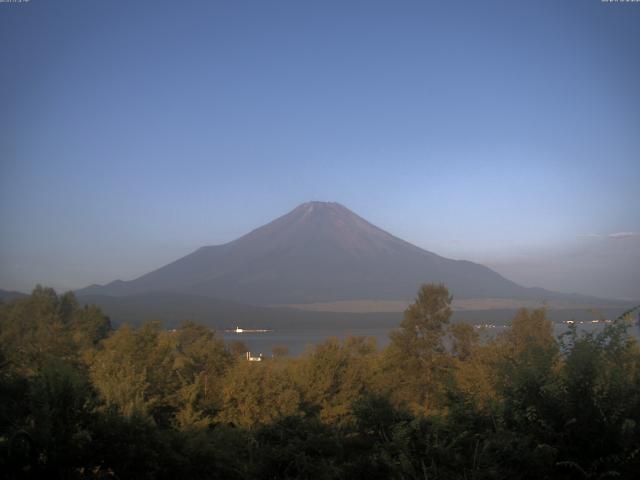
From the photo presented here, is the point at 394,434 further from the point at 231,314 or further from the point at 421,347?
the point at 231,314

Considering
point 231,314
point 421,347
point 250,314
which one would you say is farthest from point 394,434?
point 250,314

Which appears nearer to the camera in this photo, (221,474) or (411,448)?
(411,448)

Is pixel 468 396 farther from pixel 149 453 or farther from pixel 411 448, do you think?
pixel 149 453

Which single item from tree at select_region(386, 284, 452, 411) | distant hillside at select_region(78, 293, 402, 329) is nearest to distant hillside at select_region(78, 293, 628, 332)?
distant hillside at select_region(78, 293, 402, 329)

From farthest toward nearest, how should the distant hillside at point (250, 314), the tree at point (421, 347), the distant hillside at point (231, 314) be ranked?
the distant hillside at point (231, 314) → the distant hillside at point (250, 314) → the tree at point (421, 347)

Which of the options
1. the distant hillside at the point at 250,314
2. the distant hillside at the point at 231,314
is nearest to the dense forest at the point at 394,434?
the distant hillside at the point at 250,314

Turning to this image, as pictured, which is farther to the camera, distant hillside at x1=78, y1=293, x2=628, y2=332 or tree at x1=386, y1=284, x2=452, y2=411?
distant hillside at x1=78, y1=293, x2=628, y2=332

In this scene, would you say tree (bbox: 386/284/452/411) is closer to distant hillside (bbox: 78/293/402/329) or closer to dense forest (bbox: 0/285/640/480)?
dense forest (bbox: 0/285/640/480)

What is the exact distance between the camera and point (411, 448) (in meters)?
5.79

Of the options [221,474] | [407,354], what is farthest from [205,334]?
[221,474]

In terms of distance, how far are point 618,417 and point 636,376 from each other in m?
1.08

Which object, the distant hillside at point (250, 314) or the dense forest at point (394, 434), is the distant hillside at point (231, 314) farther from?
the dense forest at point (394, 434)

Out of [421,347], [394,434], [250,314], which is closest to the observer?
[394,434]

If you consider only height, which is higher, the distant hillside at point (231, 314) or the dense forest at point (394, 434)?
the dense forest at point (394, 434)
